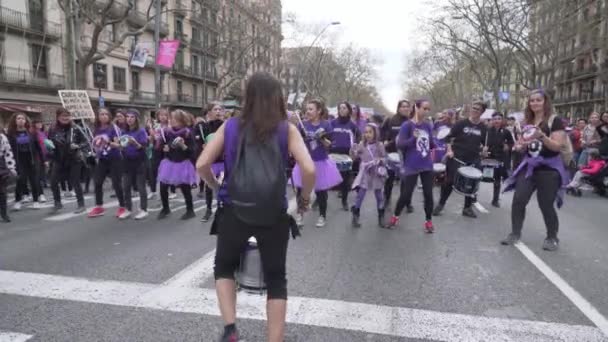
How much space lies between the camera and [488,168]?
321 inches

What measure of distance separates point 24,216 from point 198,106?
40.4 m

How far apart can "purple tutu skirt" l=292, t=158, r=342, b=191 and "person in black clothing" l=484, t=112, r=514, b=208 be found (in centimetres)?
369

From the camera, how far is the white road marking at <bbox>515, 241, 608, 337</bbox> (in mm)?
3412

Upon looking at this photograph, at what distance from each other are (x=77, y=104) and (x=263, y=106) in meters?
8.45

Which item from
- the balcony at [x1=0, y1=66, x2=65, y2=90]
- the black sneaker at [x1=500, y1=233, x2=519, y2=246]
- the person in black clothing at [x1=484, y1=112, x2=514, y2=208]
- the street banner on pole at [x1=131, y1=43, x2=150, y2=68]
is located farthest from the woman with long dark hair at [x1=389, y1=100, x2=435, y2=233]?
the balcony at [x1=0, y1=66, x2=65, y2=90]

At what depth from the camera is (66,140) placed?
7.77m

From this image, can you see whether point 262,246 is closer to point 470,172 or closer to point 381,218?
point 381,218

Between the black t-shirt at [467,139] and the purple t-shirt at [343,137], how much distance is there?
1.72m

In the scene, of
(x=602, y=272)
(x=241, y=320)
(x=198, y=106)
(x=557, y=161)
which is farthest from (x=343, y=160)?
(x=198, y=106)

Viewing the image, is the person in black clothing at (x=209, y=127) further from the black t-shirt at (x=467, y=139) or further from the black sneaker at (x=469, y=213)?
the black sneaker at (x=469, y=213)

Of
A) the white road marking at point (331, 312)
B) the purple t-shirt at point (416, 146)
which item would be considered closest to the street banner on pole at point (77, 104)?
the white road marking at point (331, 312)

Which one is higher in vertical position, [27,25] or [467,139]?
[27,25]

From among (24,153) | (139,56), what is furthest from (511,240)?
(139,56)

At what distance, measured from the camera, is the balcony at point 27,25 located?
80.5ft
